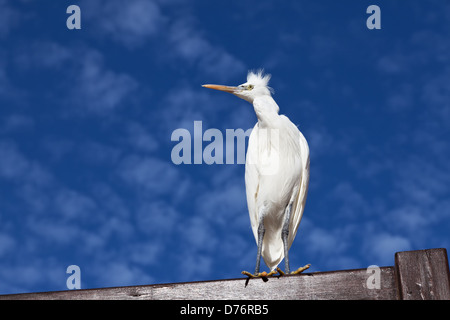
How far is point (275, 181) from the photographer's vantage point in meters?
5.76

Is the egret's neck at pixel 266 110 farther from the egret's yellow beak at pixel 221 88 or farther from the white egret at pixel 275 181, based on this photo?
the egret's yellow beak at pixel 221 88

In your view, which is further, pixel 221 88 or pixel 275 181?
pixel 221 88

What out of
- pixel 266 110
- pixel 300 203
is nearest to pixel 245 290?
pixel 300 203

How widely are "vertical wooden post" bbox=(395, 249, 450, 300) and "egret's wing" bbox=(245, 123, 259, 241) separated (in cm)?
318

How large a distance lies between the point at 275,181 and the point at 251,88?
1732mm

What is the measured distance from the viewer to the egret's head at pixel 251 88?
22.5ft

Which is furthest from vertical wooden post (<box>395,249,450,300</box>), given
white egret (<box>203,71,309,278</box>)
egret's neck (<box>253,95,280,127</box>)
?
egret's neck (<box>253,95,280,127</box>)

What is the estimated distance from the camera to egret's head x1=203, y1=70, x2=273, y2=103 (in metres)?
6.86

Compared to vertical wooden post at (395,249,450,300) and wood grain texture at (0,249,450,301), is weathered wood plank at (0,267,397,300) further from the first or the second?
vertical wooden post at (395,249,450,300)

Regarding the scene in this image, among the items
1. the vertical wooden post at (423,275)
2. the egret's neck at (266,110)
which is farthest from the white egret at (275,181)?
the vertical wooden post at (423,275)

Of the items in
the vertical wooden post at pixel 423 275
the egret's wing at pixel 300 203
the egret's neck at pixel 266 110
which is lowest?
the vertical wooden post at pixel 423 275

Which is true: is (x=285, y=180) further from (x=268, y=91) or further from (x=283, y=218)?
(x=268, y=91)

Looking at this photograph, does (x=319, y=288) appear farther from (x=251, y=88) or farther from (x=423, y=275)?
(x=251, y=88)
